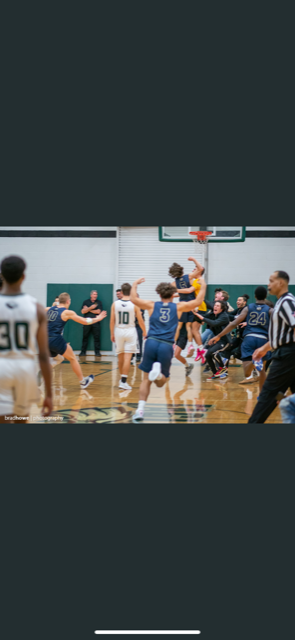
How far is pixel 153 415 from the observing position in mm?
7113

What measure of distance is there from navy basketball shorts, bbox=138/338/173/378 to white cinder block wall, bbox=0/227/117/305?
1003cm

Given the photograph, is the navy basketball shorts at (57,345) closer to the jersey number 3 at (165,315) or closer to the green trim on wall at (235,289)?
the jersey number 3 at (165,315)

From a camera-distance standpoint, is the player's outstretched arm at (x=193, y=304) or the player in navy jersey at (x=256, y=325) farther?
the player in navy jersey at (x=256, y=325)

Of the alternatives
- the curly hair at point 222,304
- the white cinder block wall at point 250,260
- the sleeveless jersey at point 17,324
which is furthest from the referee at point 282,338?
the white cinder block wall at point 250,260

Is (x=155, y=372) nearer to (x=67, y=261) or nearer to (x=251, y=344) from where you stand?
(x=251, y=344)

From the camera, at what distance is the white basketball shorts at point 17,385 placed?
148 inches

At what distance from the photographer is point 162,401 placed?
8289 millimetres

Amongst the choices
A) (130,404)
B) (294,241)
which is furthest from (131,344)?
(294,241)

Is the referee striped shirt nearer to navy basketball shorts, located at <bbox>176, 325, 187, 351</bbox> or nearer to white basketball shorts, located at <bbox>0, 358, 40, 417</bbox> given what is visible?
white basketball shorts, located at <bbox>0, 358, 40, 417</bbox>

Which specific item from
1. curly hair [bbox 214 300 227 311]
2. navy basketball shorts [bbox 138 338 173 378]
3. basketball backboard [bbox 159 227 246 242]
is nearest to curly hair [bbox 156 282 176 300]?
navy basketball shorts [bbox 138 338 173 378]

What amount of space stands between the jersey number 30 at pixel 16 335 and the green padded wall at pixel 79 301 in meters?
11.8

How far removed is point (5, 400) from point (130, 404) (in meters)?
4.22

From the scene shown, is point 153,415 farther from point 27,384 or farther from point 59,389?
point 27,384

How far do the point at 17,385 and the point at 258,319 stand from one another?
525 centimetres
